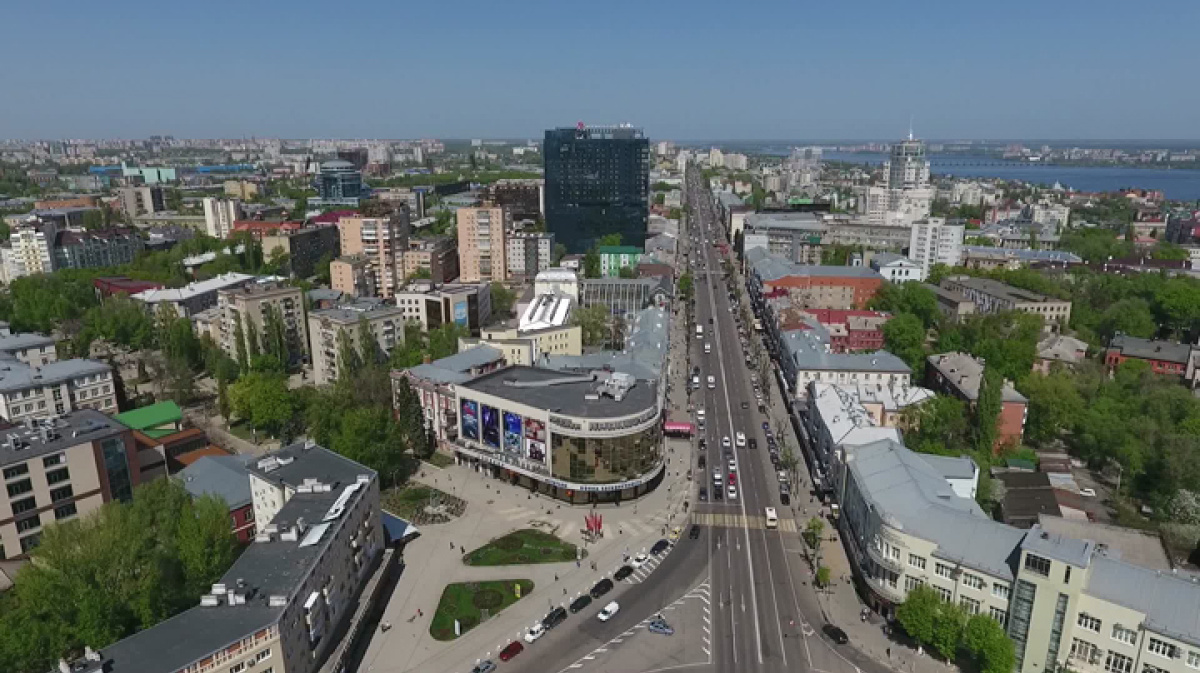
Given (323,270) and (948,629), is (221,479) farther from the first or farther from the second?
(323,270)

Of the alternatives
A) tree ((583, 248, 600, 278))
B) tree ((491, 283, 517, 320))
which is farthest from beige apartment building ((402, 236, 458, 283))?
tree ((583, 248, 600, 278))

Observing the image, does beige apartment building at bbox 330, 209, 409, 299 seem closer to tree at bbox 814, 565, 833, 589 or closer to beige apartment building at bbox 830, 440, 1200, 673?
beige apartment building at bbox 830, 440, 1200, 673

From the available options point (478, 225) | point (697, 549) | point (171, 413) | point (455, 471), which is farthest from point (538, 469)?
point (478, 225)

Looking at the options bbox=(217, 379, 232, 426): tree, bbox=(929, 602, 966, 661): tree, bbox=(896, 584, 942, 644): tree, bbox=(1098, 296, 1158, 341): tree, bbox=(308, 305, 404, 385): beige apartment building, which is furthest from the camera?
bbox=(1098, 296, 1158, 341): tree

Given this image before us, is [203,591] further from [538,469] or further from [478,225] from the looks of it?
[478,225]

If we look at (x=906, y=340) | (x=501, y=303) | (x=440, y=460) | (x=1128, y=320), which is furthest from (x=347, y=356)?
(x=1128, y=320)

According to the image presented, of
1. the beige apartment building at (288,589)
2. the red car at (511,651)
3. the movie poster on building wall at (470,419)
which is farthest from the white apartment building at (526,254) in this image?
the red car at (511,651)

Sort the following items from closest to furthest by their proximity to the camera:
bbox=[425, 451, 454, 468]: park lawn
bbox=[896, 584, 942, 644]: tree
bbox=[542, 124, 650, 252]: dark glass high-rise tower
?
1. bbox=[896, 584, 942, 644]: tree
2. bbox=[425, 451, 454, 468]: park lawn
3. bbox=[542, 124, 650, 252]: dark glass high-rise tower
